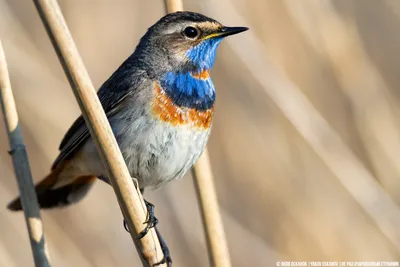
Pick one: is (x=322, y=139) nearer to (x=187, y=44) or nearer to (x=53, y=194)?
(x=187, y=44)

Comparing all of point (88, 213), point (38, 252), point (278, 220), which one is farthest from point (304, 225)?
point (38, 252)

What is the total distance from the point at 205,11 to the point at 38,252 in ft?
5.72

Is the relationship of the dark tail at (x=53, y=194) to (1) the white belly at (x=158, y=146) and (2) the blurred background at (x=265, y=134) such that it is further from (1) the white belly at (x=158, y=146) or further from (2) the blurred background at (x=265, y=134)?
(1) the white belly at (x=158, y=146)

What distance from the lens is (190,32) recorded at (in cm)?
297

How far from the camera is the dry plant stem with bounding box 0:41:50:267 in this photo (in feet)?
8.05

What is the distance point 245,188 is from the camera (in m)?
4.32

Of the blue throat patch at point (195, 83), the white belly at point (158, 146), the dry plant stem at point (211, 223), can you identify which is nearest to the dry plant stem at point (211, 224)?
the dry plant stem at point (211, 223)

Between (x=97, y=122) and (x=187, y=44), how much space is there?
105cm

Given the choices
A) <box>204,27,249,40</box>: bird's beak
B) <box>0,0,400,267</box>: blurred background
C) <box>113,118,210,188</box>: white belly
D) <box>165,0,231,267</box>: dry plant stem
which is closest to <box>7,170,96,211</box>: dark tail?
<box>0,0,400,267</box>: blurred background

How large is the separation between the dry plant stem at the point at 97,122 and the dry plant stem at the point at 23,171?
45 cm

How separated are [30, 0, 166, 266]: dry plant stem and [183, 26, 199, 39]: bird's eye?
3.38 feet

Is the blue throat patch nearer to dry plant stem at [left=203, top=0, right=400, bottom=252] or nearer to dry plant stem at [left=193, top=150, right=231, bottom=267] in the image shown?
dry plant stem at [left=193, top=150, right=231, bottom=267]

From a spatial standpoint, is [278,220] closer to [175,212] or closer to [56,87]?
[175,212]

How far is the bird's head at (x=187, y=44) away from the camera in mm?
2936
